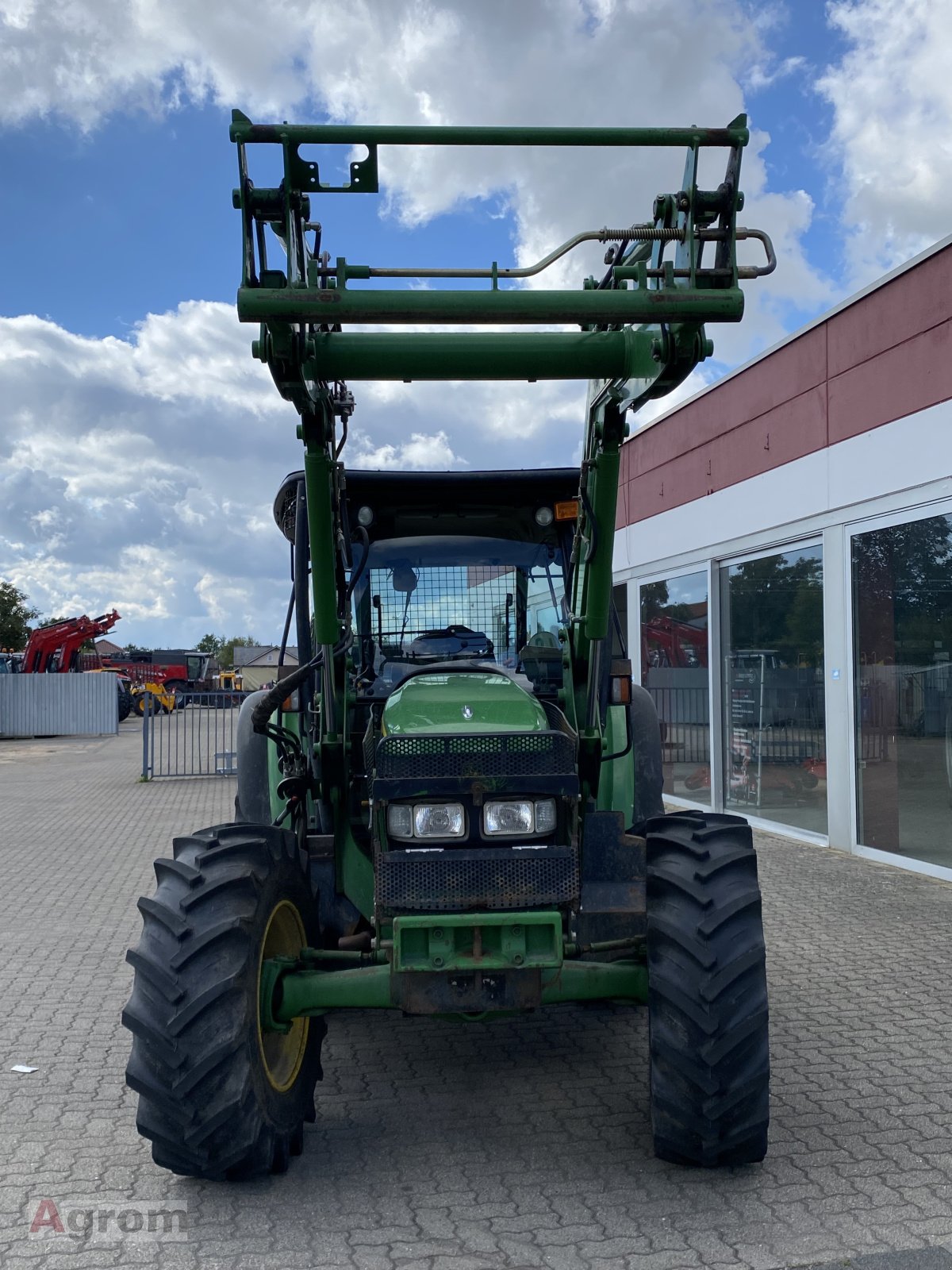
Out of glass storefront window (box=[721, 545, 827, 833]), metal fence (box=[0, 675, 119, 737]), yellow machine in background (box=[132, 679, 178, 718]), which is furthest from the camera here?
yellow machine in background (box=[132, 679, 178, 718])

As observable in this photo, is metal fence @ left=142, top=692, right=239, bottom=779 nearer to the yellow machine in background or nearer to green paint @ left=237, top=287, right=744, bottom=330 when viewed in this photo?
the yellow machine in background

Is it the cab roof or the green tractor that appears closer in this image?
the green tractor

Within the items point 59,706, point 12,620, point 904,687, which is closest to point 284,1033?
point 904,687

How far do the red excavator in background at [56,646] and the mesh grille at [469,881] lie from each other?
3093 centimetres

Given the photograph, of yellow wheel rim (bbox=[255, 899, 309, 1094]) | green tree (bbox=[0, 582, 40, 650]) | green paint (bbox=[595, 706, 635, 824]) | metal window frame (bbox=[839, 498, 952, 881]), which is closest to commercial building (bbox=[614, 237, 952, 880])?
metal window frame (bbox=[839, 498, 952, 881])

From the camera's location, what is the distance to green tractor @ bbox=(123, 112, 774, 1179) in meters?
3.55

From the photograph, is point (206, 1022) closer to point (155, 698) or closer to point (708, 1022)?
point (708, 1022)

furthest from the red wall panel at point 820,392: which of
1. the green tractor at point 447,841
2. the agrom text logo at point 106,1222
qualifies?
the agrom text logo at point 106,1222

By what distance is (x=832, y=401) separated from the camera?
33.9 ft

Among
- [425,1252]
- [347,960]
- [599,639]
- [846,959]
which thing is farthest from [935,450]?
[425,1252]

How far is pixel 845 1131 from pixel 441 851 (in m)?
1.85

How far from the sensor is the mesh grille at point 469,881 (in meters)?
3.83

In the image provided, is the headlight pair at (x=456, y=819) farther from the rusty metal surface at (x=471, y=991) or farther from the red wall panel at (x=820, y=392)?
the red wall panel at (x=820, y=392)

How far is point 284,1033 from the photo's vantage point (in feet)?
13.5
